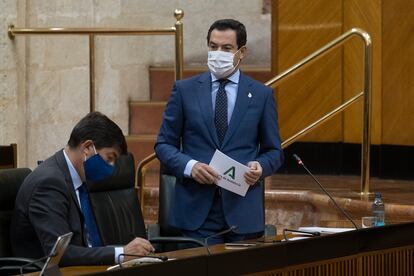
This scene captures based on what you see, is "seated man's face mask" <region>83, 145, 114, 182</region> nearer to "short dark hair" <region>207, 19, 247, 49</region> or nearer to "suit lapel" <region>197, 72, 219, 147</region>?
"suit lapel" <region>197, 72, 219, 147</region>

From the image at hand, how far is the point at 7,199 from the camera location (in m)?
5.25

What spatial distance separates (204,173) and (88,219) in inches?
25.6

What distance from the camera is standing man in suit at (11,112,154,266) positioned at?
489 cm

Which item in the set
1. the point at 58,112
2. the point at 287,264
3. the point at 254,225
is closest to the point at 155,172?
the point at 58,112

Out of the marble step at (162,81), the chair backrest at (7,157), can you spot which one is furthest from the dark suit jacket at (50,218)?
the marble step at (162,81)

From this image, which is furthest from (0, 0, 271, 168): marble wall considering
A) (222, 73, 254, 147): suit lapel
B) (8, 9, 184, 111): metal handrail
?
(222, 73, 254, 147): suit lapel

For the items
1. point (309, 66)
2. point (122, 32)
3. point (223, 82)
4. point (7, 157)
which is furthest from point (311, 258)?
point (309, 66)

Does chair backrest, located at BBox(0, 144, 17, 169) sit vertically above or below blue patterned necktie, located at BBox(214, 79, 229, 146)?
below

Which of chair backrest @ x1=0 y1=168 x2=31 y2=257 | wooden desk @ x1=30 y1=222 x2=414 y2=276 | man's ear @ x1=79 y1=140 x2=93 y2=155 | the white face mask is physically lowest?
wooden desk @ x1=30 y1=222 x2=414 y2=276

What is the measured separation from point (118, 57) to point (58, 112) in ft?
4.22

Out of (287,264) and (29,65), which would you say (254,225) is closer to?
(287,264)

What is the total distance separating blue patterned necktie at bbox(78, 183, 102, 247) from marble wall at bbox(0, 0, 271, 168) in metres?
3.45

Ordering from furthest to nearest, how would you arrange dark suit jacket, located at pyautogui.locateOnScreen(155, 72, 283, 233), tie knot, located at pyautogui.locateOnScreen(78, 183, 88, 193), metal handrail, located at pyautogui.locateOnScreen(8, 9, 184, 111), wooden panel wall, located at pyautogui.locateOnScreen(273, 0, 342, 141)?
1. wooden panel wall, located at pyautogui.locateOnScreen(273, 0, 342, 141)
2. metal handrail, located at pyautogui.locateOnScreen(8, 9, 184, 111)
3. dark suit jacket, located at pyautogui.locateOnScreen(155, 72, 283, 233)
4. tie knot, located at pyautogui.locateOnScreen(78, 183, 88, 193)

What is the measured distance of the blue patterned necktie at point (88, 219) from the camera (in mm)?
5266
